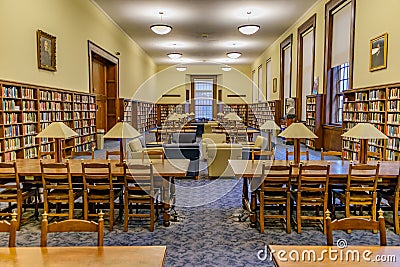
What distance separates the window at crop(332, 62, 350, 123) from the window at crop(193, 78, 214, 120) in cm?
1450

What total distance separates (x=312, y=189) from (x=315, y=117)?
727 cm

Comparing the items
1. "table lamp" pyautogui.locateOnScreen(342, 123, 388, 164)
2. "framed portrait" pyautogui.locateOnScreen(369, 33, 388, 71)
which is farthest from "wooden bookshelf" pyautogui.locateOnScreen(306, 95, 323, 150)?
"table lamp" pyautogui.locateOnScreen(342, 123, 388, 164)

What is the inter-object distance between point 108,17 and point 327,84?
7.98m

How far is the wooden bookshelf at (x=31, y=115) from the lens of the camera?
6241 mm

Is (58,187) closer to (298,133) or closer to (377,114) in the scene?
(298,133)

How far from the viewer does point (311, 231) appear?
4.07 meters

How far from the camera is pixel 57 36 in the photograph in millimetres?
8406

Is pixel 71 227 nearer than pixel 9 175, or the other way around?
pixel 71 227

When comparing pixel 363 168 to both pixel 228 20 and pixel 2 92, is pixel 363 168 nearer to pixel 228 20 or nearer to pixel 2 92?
pixel 2 92

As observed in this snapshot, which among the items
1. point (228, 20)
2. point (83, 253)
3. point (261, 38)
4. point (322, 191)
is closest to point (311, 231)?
point (322, 191)

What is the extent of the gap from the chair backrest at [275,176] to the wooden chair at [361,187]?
0.69 m

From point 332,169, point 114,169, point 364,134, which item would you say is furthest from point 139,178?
point 364,134

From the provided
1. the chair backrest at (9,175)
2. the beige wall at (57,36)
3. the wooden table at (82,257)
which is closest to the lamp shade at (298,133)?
the wooden table at (82,257)

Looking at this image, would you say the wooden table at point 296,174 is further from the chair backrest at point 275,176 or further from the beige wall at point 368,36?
the beige wall at point 368,36
